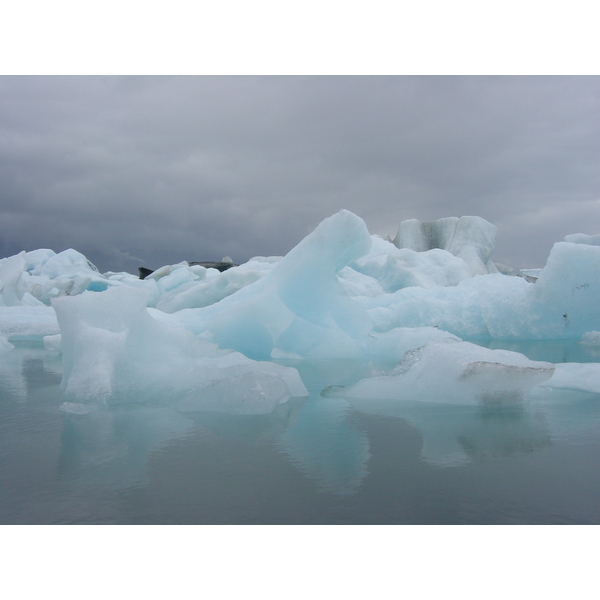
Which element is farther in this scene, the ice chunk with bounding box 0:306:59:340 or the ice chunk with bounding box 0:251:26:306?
the ice chunk with bounding box 0:251:26:306

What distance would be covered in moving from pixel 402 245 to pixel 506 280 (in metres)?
10.7

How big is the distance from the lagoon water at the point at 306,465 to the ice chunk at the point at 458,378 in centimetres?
10

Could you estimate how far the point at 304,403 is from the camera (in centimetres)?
284

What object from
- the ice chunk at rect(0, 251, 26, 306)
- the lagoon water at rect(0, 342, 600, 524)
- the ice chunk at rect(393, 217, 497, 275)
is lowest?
the lagoon water at rect(0, 342, 600, 524)

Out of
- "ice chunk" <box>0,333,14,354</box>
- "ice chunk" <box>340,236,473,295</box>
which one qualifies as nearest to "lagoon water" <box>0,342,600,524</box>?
"ice chunk" <box>0,333,14,354</box>

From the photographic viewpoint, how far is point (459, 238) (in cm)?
1641

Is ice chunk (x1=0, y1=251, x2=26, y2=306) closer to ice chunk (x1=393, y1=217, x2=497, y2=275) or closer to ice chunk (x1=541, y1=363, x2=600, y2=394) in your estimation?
ice chunk (x1=541, y1=363, x2=600, y2=394)

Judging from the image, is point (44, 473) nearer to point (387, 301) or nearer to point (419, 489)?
point (419, 489)

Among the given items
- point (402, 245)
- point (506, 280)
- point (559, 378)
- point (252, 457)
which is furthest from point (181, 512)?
point (402, 245)

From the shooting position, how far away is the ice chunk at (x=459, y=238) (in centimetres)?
1555

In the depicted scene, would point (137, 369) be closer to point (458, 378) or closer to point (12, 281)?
point (458, 378)

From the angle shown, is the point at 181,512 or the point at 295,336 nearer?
the point at 181,512

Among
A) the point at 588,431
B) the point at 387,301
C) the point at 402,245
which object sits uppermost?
the point at 402,245

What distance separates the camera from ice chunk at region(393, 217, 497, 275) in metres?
15.6
